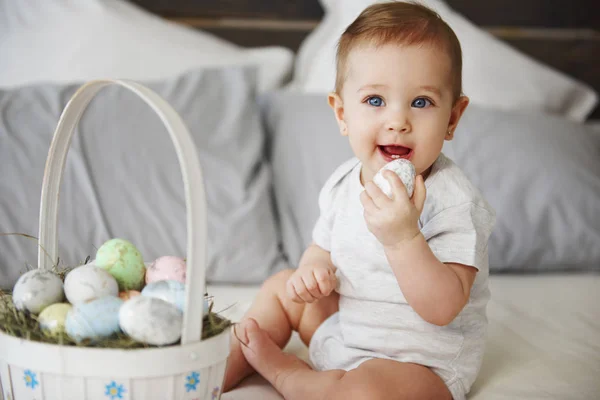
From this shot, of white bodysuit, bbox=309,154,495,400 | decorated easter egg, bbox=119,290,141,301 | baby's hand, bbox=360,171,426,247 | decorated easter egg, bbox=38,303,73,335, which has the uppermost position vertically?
baby's hand, bbox=360,171,426,247

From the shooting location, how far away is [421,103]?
0.97m

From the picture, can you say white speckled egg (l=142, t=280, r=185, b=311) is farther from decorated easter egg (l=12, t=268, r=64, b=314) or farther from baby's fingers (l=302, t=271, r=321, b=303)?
baby's fingers (l=302, t=271, r=321, b=303)

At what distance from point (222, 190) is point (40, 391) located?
859 mm

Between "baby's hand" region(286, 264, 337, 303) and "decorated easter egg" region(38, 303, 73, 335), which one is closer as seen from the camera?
"decorated easter egg" region(38, 303, 73, 335)

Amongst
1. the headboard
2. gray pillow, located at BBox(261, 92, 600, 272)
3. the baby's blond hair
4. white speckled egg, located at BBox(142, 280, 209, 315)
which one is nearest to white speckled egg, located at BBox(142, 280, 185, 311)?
white speckled egg, located at BBox(142, 280, 209, 315)

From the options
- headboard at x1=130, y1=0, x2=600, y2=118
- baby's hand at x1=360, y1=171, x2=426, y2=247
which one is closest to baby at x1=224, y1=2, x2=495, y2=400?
baby's hand at x1=360, y1=171, x2=426, y2=247

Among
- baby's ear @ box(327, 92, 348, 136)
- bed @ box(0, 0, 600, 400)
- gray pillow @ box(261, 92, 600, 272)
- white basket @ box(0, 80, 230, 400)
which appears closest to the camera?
white basket @ box(0, 80, 230, 400)

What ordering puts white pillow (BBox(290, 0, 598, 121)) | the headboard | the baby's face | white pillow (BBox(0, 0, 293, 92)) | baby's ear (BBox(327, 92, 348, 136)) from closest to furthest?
1. the baby's face
2. baby's ear (BBox(327, 92, 348, 136))
3. white pillow (BBox(0, 0, 293, 92))
4. white pillow (BBox(290, 0, 598, 121))
5. the headboard

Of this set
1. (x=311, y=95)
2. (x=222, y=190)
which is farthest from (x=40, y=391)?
(x=311, y=95)

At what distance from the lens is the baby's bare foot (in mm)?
977

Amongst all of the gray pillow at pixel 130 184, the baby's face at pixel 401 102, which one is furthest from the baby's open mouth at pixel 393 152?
the gray pillow at pixel 130 184

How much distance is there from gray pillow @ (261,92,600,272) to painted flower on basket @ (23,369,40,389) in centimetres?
87

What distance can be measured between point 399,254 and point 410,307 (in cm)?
15

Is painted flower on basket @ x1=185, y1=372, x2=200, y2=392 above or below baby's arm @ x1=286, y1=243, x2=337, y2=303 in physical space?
above
